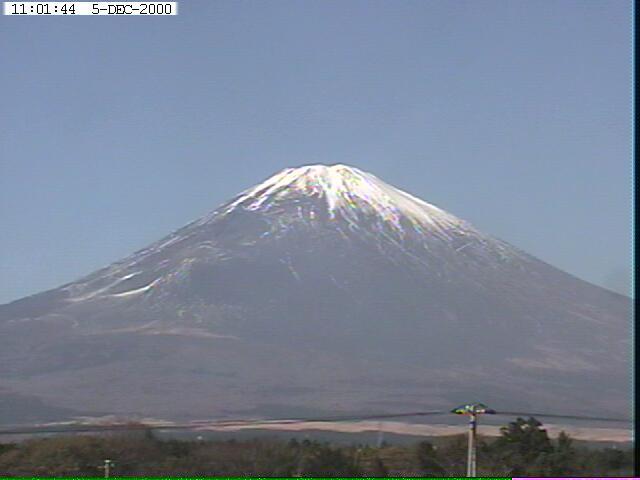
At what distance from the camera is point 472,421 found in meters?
15.7

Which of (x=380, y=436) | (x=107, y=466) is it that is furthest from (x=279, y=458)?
(x=107, y=466)

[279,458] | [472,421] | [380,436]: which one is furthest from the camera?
[380,436]

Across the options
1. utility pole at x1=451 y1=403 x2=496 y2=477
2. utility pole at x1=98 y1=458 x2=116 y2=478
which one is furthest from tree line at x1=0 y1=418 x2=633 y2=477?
utility pole at x1=451 y1=403 x2=496 y2=477

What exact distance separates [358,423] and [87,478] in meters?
3.34

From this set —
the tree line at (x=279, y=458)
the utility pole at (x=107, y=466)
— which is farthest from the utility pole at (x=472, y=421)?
the utility pole at (x=107, y=466)

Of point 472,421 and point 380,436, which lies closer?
point 472,421

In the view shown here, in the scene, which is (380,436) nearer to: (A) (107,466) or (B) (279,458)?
(B) (279,458)

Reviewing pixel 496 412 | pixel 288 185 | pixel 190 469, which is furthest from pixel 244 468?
pixel 288 185

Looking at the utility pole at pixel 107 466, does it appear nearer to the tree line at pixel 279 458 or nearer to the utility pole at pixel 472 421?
the tree line at pixel 279 458

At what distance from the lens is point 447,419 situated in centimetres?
1758

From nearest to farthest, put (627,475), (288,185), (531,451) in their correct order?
(627,475), (531,451), (288,185)

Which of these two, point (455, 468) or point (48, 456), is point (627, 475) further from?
point (48, 456)

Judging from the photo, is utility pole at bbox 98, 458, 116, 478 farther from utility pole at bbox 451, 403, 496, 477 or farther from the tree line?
utility pole at bbox 451, 403, 496, 477

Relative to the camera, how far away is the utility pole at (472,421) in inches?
598
